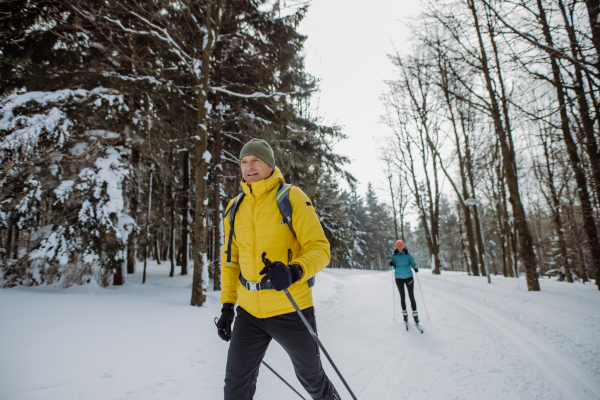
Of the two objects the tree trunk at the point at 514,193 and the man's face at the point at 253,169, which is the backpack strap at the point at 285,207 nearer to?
the man's face at the point at 253,169

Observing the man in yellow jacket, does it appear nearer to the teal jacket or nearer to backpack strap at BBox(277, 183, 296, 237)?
backpack strap at BBox(277, 183, 296, 237)

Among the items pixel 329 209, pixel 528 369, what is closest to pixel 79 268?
pixel 528 369

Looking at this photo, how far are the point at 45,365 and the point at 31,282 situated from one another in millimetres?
5303

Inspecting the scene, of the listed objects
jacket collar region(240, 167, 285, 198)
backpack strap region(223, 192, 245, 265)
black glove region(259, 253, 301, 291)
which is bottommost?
black glove region(259, 253, 301, 291)

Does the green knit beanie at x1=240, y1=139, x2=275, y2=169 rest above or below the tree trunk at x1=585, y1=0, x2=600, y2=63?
below

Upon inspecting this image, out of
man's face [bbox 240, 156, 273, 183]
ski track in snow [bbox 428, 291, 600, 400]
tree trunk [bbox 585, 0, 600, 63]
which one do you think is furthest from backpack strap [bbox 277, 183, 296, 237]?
tree trunk [bbox 585, 0, 600, 63]

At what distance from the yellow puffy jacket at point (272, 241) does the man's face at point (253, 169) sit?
0.22 ft

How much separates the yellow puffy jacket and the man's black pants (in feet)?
0.27

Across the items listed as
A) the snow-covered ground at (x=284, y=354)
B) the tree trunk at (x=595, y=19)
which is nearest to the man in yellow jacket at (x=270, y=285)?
the snow-covered ground at (x=284, y=354)

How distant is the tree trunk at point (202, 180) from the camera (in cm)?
676

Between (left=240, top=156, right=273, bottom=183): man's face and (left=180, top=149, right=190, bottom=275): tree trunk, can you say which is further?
(left=180, top=149, right=190, bottom=275): tree trunk

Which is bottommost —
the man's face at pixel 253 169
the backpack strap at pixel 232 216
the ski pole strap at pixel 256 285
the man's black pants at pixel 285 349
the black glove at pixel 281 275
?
the man's black pants at pixel 285 349

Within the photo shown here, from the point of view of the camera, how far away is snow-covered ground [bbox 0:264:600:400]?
309cm

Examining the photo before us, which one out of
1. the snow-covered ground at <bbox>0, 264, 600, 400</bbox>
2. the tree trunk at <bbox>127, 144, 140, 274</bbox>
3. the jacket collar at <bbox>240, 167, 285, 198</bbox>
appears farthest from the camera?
the tree trunk at <bbox>127, 144, 140, 274</bbox>
